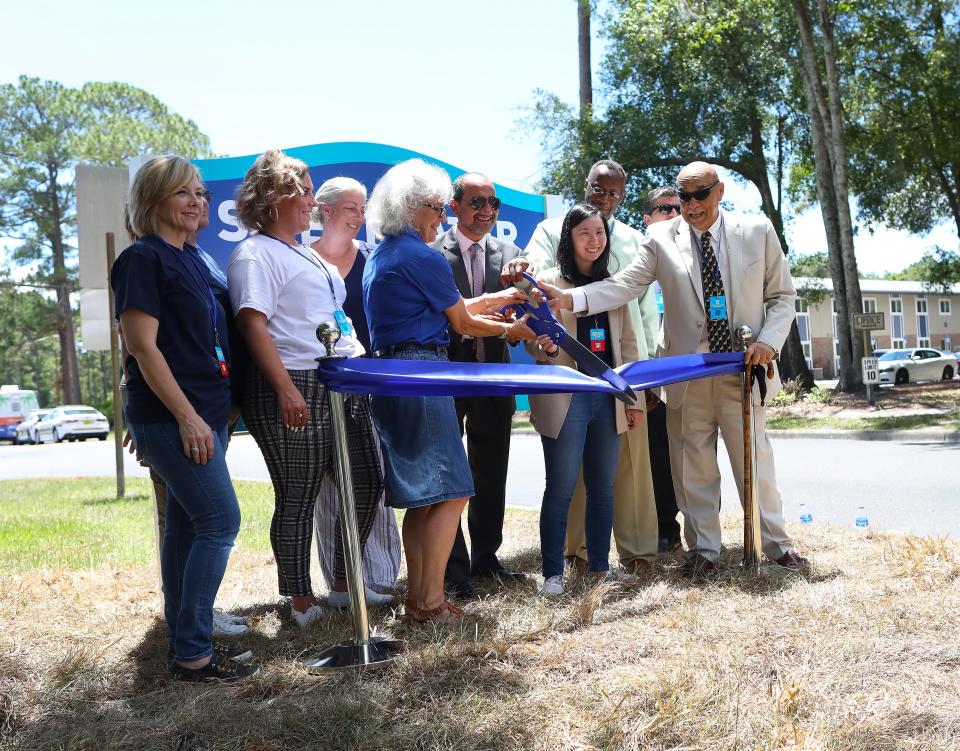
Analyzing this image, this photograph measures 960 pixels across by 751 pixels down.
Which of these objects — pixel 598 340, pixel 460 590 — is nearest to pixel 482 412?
pixel 598 340

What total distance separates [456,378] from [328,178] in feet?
9.70

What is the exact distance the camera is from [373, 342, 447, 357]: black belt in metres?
4.38

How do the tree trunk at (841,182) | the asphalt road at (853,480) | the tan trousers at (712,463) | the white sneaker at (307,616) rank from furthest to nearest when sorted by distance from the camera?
the tree trunk at (841,182) → the asphalt road at (853,480) → the tan trousers at (712,463) → the white sneaker at (307,616)

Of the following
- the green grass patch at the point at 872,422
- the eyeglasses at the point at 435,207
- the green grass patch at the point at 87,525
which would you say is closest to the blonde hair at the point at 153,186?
the eyeglasses at the point at 435,207

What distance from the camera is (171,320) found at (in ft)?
12.0

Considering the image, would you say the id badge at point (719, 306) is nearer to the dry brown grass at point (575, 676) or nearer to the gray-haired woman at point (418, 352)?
the dry brown grass at point (575, 676)

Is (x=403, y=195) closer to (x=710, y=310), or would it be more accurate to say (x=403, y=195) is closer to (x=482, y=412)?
(x=482, y=412)

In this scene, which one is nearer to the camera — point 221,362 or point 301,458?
point 221,362

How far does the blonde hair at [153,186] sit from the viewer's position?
377cm

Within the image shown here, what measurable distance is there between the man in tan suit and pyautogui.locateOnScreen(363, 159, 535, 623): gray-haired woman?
1.08 m

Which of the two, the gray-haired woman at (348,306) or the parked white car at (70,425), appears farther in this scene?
the parked white car at (70,425)

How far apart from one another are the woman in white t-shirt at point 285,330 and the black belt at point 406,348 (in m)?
0.11

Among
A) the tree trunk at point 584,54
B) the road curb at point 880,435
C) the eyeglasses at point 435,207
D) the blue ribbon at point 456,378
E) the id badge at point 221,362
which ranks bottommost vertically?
the road curb at point 880,435

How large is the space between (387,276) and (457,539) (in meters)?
1.59
